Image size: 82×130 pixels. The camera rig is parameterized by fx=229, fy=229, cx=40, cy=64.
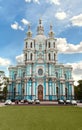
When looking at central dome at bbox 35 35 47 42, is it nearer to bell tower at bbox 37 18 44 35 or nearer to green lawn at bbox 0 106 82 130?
bell tower at bbox 37 18 44 35

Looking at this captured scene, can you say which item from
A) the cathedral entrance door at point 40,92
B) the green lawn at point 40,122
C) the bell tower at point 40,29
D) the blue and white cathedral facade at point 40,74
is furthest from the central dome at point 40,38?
the green lawn at point 40,122

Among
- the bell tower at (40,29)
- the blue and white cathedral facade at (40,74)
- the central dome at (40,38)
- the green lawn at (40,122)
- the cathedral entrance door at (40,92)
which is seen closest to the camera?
the green lawn at (40,122)

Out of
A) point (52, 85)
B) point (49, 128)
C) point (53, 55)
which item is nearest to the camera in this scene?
point (49, 128)

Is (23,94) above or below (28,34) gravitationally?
below

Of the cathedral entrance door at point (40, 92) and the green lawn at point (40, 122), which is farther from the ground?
the cathedral entrance door at point (40, 92)

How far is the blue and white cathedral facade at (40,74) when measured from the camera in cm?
6957

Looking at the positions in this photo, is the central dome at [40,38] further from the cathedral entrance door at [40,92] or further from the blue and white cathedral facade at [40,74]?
the cathedral entrance door at [40,92]

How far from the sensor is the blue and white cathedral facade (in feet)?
228

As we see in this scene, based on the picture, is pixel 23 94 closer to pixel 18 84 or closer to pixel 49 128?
pixel 18 84

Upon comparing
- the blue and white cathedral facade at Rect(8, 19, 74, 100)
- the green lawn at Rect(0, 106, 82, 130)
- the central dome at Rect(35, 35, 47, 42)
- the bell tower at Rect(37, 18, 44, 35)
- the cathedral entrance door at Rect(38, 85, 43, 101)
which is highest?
the bell tower at Rect(37, 18, 44, 35)

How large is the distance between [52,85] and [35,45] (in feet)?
51.6

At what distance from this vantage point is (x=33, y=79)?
229ft

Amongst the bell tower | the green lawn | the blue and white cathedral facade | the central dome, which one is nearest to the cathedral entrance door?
the blue and white cathedral facade

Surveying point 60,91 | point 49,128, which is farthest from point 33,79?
point 49,128
